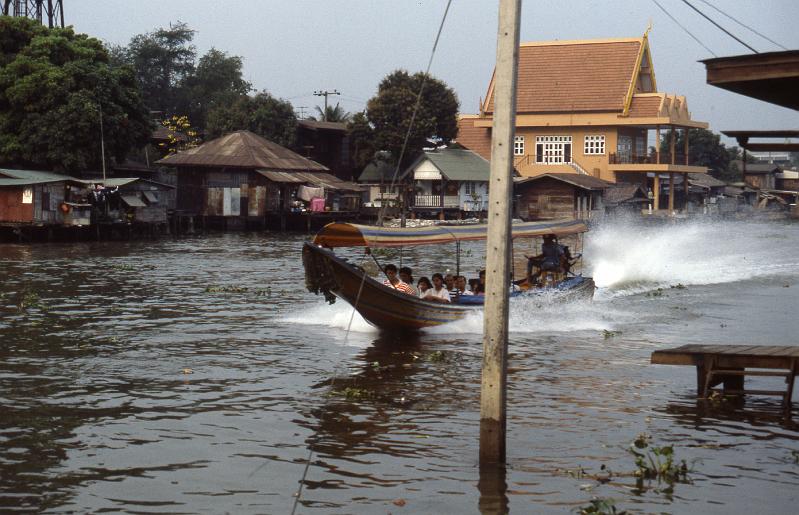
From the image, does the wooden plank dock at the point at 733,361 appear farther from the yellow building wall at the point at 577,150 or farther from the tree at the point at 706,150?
the tree at the point at 706,150

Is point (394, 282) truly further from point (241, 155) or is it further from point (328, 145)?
point (328, 145)

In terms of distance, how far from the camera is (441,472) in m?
9.95

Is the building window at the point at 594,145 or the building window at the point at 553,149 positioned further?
the building window at the point at 553,149

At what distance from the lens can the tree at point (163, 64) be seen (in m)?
89.7

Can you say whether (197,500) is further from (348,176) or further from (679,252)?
(348,176)

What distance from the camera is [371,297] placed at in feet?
60.7

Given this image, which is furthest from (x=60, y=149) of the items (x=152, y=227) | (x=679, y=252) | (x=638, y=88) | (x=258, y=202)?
(x=638, y=88)

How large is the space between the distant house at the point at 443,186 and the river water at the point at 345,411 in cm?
4516

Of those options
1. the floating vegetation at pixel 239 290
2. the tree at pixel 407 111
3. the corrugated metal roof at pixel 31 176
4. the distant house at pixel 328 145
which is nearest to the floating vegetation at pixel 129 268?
the floating vegetation at pixel 239 290

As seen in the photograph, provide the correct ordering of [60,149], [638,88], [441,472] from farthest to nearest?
[638,88]
[60,149]
[441,472]

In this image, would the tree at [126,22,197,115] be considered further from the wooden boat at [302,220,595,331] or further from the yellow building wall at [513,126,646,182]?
the wooden boat at [302,220,595,331]

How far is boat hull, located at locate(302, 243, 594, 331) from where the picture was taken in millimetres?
17641

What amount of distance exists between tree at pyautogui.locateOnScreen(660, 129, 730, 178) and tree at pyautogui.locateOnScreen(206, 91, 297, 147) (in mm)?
49859

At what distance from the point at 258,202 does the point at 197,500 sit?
5520 cm
